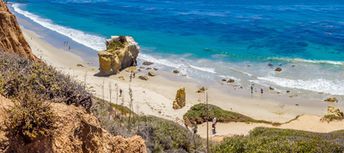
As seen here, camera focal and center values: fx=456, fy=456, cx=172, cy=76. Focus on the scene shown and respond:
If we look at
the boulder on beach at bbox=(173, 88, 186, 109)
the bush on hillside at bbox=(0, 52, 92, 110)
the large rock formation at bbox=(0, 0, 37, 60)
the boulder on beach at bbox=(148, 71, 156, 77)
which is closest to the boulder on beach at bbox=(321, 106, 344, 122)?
the boulder on beach at bbox=(173, 88, 186, 109)

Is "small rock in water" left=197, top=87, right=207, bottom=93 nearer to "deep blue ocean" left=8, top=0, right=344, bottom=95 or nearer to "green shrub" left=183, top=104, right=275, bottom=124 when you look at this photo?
"deep blue ocean" left=8, top=0, right=344, bottom=95

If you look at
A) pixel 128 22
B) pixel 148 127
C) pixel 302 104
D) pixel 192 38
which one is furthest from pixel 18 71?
pixel 128 22

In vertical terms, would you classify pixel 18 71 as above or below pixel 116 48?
above

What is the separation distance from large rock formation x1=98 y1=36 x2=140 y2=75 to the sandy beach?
0.96 m

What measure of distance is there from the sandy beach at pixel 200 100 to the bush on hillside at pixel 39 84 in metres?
18.4

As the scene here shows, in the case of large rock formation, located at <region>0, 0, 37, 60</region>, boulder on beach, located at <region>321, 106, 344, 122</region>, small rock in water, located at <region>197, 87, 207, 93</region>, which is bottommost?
small rock in water, located at <region>197, 87, 207, 93</region>

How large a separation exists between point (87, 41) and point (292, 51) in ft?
85.5

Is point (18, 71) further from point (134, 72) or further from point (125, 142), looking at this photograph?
point (134, 72)

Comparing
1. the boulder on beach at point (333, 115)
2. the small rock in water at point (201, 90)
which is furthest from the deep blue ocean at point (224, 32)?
the boulder on beach at point (333, 115)

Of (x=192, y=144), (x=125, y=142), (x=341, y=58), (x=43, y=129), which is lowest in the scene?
(x=341, y=58)

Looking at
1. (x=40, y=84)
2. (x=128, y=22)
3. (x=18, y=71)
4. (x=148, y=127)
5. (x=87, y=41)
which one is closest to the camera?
(x=40, y=84)

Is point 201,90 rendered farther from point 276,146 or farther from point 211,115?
point 276,146

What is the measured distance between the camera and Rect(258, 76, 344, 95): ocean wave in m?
39.8

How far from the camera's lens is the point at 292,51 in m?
55.7
